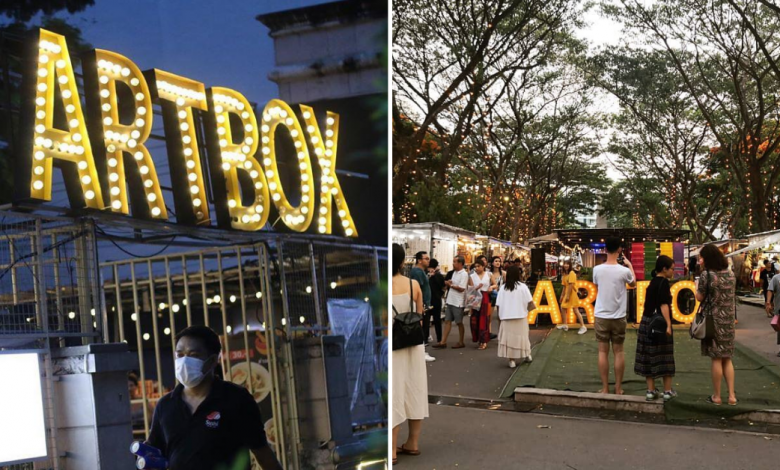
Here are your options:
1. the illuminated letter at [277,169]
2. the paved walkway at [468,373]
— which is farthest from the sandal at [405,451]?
the illuminated letter at [277,169]

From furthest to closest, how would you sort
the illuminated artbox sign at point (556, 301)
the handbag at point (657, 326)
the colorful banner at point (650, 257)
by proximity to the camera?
the colorful banner at point (650, 257), the illuminated artbox sign at point (556, 301), the handbag at point (657, 326)

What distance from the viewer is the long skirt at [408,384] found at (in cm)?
491

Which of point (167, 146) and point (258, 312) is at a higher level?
point (167, 146)

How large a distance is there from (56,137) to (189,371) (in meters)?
0.87

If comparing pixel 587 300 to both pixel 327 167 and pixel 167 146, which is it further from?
pixel 167 146

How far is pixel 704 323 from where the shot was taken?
21.1 feet

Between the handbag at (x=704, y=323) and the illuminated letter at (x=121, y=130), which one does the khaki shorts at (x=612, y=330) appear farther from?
the illuminated letter at (x=121, y=130)

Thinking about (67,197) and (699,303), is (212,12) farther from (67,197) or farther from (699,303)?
(699,303)

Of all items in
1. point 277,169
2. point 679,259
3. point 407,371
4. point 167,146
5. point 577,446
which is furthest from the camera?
point 679,259

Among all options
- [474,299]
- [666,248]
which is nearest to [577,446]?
[474,299]

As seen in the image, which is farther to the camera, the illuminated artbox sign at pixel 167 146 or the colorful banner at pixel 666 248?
the colorful banner at pixel 666 248

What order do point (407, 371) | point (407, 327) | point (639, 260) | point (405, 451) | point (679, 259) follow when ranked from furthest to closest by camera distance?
point (679, 259) < point (639, 260) < point (405, 451) < point (407, 371) < point (407, 327)

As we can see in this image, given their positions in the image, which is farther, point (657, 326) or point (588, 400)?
point (588, 400)

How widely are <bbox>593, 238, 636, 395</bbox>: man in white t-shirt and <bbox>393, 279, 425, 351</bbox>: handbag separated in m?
2.65
